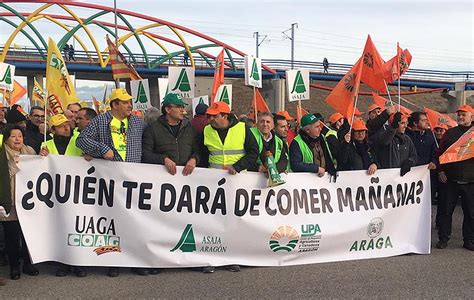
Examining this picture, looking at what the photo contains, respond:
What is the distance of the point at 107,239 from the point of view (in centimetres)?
540

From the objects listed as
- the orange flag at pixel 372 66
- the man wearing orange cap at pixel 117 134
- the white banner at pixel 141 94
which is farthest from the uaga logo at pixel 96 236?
the white banner at pixel 141 94

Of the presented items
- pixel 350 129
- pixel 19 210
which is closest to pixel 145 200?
pixel 19 210

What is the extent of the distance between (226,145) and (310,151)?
1.09 metres

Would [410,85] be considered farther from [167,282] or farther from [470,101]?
[167,282]

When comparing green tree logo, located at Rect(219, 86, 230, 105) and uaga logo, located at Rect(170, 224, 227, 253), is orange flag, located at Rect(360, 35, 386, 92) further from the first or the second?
green tree logo, located at Rect(219, 86, 230, 105)

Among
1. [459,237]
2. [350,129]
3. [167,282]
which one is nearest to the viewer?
[167,282]

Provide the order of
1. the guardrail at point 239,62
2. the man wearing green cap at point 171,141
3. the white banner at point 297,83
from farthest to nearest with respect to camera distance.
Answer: the guardrail at point 239,62 → the white banner at point 297,83 → the man wearing green cap at point 171,141

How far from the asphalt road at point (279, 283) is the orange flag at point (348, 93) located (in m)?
2.28

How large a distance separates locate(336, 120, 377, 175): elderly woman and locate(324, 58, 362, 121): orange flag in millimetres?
564

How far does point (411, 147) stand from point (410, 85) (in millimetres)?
51367

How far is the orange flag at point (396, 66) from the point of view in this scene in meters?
7.68

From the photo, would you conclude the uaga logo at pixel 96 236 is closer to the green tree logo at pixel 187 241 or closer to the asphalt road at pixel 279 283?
the asphalt road at pixel 279 283

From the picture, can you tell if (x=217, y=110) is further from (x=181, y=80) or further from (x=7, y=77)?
(x=7, y=77)

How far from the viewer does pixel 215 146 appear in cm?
570
